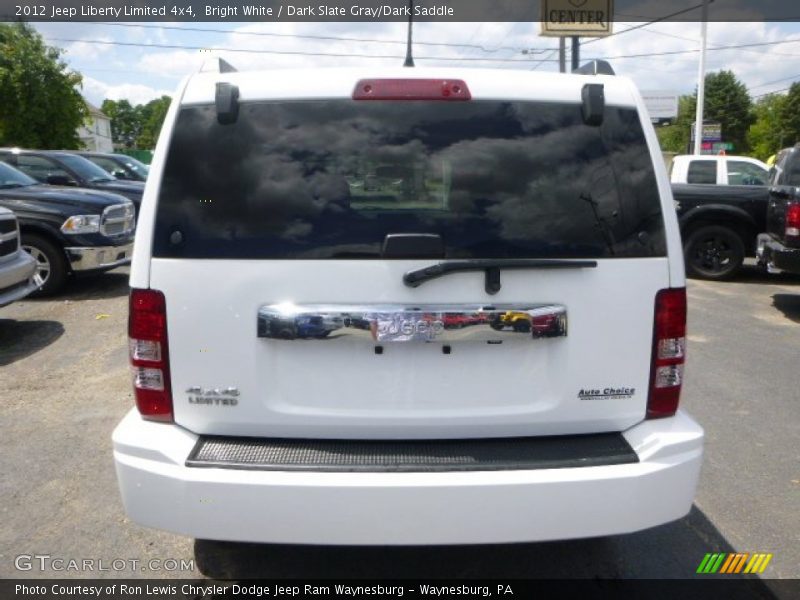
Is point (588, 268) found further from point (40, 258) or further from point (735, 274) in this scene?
point (735, 274)

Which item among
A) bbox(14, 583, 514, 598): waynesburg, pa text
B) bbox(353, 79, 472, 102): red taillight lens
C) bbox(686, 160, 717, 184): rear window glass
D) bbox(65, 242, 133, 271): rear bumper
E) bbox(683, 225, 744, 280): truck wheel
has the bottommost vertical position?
bbox(14, 583, 514, 598): waynesburg, pa text

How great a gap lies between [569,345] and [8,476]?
3248 mm

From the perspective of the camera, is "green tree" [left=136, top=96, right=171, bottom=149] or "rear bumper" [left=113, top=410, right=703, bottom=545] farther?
"green tree" [left=136, top=96, right=171, bottom=149]

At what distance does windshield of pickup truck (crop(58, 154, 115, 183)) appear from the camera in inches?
499

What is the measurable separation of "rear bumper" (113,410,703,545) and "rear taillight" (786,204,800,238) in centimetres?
685

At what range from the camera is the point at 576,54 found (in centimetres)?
2309

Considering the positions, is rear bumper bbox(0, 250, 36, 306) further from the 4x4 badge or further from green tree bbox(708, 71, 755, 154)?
green tree bbox(708, 71, 755, 154)

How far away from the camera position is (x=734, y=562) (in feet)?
10.7

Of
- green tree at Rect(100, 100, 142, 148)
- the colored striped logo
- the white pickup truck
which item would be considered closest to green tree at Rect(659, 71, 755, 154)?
the white pickup truck

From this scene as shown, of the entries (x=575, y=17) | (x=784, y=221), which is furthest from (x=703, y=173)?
(x=575, y=17)

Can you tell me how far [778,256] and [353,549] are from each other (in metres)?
7.11

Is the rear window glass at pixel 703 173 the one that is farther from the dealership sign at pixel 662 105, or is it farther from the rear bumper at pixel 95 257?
the dealership sign at pixel 662 105

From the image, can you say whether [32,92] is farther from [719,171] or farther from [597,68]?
[597,68]

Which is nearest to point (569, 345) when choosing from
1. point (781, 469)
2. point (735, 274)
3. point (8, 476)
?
point (781, 469)
